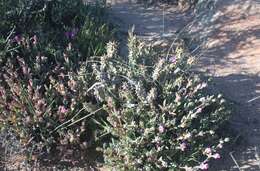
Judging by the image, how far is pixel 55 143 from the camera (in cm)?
464

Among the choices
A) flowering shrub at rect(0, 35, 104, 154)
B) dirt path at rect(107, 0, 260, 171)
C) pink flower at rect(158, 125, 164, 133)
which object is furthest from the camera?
dirt path at rect(107, 0, 260, 171)

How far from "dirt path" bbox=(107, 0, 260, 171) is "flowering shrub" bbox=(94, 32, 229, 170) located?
31 cm

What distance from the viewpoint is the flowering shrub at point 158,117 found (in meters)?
4.28

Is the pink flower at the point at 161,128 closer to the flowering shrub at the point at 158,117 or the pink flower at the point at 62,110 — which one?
the flowering shrub at the point at 158,117

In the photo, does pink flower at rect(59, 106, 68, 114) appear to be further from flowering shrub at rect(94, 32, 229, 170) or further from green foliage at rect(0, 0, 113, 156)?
flowering shrub at rect(94, 32, 229, 170)

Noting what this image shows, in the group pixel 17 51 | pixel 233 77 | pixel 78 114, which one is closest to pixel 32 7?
pixel 17 51

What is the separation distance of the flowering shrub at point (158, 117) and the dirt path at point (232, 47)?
0.31 metres

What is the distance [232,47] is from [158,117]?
2.26 m

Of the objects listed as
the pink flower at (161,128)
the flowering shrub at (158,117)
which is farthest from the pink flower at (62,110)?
the pink flower at (161,128)

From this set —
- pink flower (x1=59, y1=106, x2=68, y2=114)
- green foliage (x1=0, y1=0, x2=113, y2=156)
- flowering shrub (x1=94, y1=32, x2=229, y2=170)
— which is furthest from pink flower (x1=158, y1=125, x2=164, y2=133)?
pink flower (x1=59, y1=106, x2=68, y2=114)

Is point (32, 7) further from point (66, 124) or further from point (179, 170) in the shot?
point (179, 170)

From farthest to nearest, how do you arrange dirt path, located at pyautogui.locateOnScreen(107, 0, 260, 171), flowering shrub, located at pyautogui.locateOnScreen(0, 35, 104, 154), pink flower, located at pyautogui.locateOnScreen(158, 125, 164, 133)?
dirt path, located at pyautogui.locateOnScreen(107, 0, 260, 171), flowering shrub, located at pyautogui.locateOnScreen(0, 35, 104, 154), pink flower, located at pyautogui.locateOnScreen(158, 125, 164, 133)

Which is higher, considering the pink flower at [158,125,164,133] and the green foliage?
the green foliage

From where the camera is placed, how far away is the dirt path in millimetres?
4801
